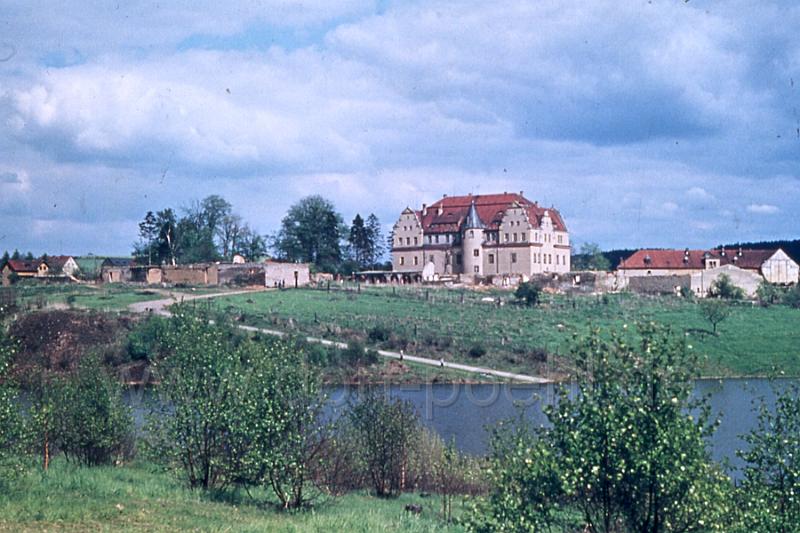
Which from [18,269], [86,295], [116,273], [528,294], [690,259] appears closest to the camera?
[86,295]

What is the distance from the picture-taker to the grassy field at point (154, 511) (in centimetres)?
1543

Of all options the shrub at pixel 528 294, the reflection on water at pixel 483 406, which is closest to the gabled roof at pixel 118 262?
the shrub at pixel 528 294

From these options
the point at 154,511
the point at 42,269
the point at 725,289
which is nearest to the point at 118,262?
the point at 42,269

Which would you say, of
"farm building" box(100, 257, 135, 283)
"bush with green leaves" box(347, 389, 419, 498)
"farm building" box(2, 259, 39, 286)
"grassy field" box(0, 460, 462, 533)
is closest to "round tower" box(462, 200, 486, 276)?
"farm building" box(100, 257, 135, 283)

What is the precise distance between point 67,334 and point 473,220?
50.7 m

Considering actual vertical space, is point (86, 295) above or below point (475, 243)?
below

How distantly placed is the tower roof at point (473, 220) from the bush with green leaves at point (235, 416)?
7443cm

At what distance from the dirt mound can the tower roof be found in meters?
45.9

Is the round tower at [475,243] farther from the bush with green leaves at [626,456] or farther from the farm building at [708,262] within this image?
the bush with green leaves at [626,456]

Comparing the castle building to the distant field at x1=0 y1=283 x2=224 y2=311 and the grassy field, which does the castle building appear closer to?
the distant field at x1=0 y1=283 x2=224 y2=311

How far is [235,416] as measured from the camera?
19562 millimetres

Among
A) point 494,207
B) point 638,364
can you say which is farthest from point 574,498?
point 494,207

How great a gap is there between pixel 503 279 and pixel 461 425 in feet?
185

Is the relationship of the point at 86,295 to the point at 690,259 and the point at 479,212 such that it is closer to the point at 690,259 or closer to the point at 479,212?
the point at 479,212
